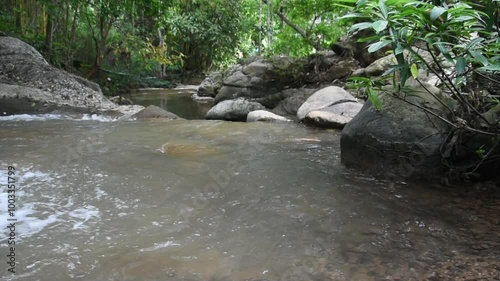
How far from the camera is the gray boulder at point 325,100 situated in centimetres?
648

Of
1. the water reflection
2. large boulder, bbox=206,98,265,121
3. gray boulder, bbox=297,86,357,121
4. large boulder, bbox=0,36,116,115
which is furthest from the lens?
the water reflection

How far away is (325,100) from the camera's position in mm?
6645

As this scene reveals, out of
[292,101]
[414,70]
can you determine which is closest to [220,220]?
[414,70]

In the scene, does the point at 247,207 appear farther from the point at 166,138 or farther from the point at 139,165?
the point at 166,138

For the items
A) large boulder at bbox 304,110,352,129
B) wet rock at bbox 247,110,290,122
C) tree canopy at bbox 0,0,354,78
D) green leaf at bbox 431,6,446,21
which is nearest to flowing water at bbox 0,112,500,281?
green leaf at bbox 431,6,446,21

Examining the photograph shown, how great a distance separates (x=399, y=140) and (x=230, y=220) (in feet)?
5.61

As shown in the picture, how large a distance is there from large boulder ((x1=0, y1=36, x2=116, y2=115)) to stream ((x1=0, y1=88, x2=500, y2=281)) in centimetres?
300

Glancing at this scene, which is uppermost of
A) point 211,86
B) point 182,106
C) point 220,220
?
point 211,86

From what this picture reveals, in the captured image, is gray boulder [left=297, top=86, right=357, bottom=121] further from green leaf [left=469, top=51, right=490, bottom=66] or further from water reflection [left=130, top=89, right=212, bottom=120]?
green leaf [left=469, top=51, right=490, bottom=66]

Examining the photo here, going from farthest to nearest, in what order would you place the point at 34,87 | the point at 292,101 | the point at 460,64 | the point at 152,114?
the point at 292,101, the point at 34,87, the point at 152,114, the point at 460,64

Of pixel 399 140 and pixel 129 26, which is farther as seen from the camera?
pixel 129 26

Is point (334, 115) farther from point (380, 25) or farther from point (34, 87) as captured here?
point (34, 87)

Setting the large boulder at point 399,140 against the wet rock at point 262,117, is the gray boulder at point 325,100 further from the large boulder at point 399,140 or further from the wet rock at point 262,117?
the large boulder at point 399,140

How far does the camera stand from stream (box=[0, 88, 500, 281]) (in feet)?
5.89
